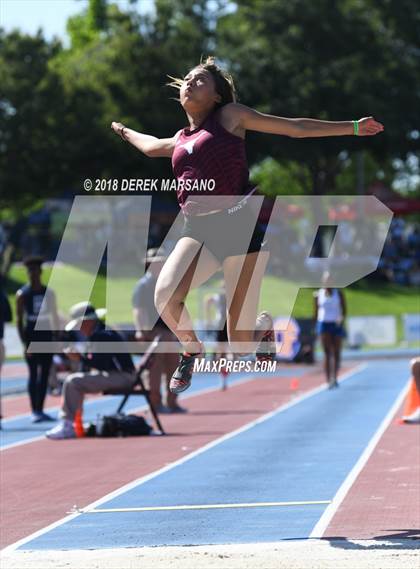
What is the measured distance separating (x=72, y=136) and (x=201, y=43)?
7.93m

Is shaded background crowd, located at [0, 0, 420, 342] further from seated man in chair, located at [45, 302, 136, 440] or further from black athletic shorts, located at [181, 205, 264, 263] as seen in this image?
black athletic shorts, located at [181, 205, 264, 263]

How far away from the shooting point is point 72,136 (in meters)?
48.8

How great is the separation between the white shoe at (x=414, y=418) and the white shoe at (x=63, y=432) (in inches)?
152

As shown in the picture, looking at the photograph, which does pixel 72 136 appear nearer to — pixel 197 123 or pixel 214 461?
pixel 214 461

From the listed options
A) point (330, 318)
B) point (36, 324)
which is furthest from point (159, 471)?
point (330, 318)

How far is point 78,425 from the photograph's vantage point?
14.1m

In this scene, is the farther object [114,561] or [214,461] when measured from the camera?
[214,461]

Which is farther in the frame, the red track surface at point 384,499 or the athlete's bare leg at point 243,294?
the red track surface at point 384,499

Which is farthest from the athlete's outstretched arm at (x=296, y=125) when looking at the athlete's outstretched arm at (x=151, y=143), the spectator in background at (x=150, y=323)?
the spectator in background at (x=150, y=323)

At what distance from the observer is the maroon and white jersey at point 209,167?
Result: 6945 millimetres

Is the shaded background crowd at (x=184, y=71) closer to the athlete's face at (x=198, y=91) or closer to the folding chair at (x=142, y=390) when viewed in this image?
the folding chair at (x=142, y=390)

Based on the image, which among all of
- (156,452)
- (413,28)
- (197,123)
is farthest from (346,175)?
(197,123)

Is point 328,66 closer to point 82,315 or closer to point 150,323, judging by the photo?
point 150,323

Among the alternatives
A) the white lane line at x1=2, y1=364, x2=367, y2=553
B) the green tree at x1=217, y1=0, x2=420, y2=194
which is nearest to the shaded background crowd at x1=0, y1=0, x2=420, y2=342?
the green tree at x1=217, y1=0, x2=420, y2=194
